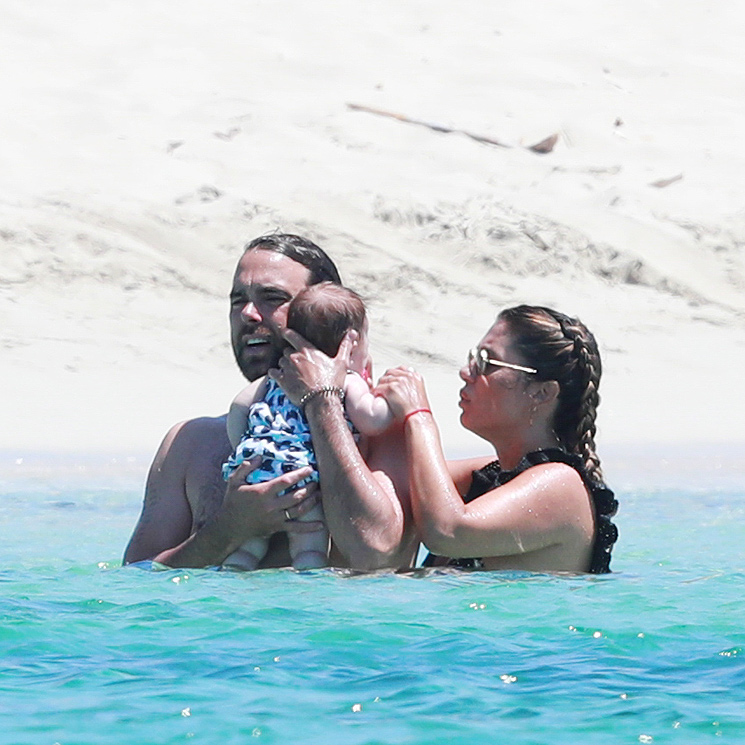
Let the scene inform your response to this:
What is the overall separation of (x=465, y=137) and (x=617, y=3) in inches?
153

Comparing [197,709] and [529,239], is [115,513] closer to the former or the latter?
[197,709]

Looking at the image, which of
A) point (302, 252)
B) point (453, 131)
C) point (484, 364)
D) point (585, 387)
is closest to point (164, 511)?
point (302, 252)

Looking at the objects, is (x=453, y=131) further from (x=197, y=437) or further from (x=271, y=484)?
(x=271, y=484)

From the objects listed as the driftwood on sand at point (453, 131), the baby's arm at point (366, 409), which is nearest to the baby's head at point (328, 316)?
the baby's arm at point (366, 409)

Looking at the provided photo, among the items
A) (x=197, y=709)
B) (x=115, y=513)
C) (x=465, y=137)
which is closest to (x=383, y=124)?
(x=465, y=137)

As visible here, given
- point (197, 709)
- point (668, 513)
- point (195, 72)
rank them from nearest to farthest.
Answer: point (197, 709) < point (668, 513) < point (195, 72)

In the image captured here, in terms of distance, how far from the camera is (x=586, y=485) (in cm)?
420

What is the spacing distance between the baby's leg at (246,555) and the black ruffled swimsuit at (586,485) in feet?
1.81

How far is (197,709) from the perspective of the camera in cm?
315

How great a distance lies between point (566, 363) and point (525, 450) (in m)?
0.29

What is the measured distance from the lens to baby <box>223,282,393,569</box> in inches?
160

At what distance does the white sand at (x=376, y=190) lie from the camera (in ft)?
33.0

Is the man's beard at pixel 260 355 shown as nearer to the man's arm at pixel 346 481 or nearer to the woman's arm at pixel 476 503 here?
the man's arm at pixel 346 481

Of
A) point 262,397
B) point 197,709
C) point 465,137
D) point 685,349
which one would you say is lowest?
point 197,709
